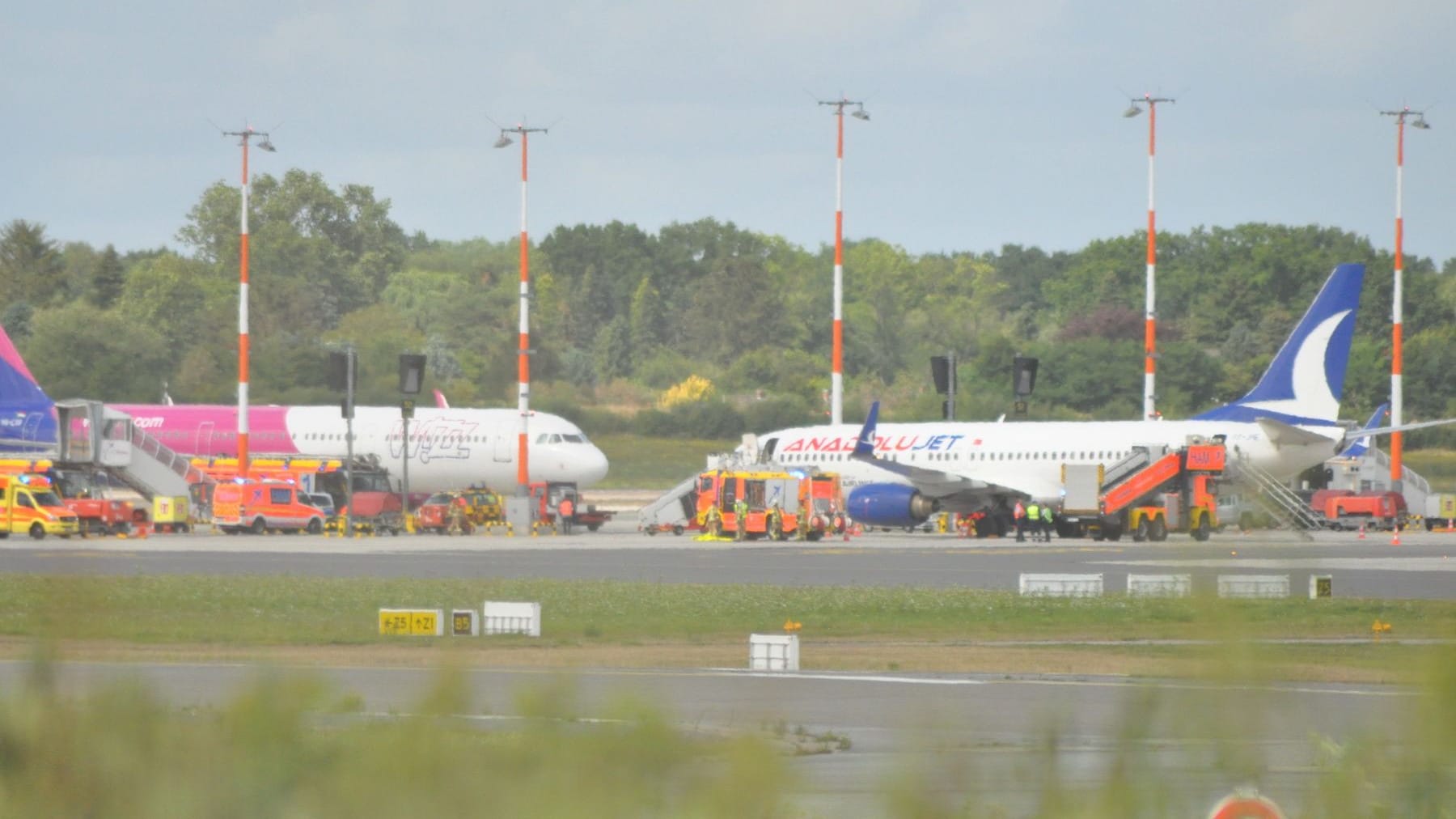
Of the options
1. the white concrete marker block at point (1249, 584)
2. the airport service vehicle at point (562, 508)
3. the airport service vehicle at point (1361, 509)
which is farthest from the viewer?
the airport service vehicle at point (1361, 509)

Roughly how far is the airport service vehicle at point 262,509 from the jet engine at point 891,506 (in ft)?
55.7

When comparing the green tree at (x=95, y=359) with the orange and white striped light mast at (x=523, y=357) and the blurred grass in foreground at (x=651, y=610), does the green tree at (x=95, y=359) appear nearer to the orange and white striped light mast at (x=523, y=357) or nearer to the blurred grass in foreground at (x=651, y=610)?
the orange and white striped light mast at (x=523, y=357)

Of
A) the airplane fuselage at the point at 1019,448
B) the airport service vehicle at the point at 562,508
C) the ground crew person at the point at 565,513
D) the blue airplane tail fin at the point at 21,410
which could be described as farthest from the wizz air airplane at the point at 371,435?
the airplane fuselage at the point at 1019,448

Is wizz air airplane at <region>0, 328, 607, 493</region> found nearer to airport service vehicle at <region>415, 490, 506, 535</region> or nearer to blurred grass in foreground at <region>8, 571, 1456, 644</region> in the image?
airport service vehicle at <region>415, 490, 506, 535</region>

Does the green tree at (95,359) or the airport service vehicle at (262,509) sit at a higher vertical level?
the green tree at (95,359)

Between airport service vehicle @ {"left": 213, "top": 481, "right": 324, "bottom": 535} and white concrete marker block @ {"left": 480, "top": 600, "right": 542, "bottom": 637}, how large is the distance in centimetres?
3443

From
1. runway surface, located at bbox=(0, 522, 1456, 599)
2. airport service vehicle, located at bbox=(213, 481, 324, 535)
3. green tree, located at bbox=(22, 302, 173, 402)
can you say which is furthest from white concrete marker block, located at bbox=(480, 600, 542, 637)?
green tree, located at bbox=(22, 302, 173, 402)

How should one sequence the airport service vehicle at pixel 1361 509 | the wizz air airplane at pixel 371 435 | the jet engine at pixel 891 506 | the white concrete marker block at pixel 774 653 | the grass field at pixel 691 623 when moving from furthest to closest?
1. the airport service vehicle at pixel 1361 509
2. the wizz air airplane at pixel 371 435
3. the jet engine at pixel 891 506
4. the grass field at pixel 691 623
5. the white concrete marker block at pixel 774 653

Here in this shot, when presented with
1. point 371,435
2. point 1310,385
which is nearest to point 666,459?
point 371,435

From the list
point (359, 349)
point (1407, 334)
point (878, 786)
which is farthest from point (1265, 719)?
point (1407, 334)

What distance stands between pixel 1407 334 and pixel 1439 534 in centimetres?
4727

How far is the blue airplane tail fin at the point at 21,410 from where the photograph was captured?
61.9 meters

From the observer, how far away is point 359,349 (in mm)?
84688

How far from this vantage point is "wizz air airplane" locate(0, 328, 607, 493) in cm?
6291
